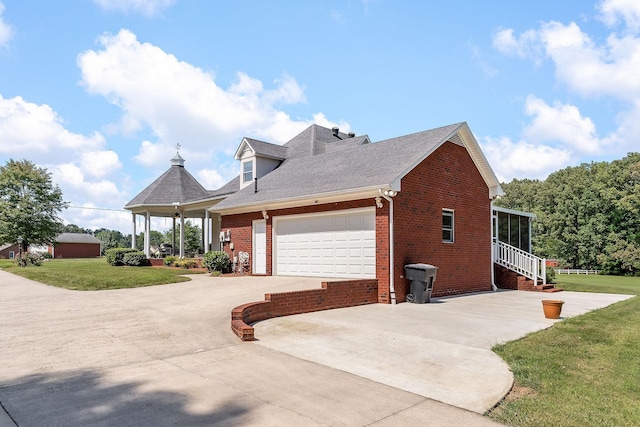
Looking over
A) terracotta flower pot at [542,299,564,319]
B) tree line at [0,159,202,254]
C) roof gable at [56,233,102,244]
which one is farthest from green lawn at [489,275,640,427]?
roof gable at [56,233,102,244]

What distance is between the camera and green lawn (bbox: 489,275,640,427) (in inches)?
169

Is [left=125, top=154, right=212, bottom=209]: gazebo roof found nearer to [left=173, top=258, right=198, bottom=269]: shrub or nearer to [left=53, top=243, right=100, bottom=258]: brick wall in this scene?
[left=173, top=258, right=198, bottom=269]: shrub

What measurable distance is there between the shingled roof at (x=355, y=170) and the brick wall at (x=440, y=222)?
1.39 ft

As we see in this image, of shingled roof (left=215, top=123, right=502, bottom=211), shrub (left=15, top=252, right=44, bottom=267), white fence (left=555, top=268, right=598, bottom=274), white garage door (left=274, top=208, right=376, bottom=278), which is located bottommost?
white fence (left=555, top=268, right=598, bottom=274)

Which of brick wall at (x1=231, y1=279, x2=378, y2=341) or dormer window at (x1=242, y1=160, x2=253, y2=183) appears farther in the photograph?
dormer window at (x1=242, y1=160, x2=253, y2=183)

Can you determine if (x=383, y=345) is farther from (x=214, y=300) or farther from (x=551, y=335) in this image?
(x=214, y=300)

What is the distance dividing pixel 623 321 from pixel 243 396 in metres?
9.80

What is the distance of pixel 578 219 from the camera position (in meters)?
53.1

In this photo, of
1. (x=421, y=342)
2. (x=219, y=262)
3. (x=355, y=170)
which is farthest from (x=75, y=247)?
(x=421, y=342)

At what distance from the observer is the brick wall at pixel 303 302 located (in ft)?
27.3

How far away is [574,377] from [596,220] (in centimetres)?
5413

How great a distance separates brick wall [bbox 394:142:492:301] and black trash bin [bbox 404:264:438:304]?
231 millimetres

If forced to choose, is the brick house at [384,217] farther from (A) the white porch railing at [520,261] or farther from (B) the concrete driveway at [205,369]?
(B) the concrete driveway at [205,369]

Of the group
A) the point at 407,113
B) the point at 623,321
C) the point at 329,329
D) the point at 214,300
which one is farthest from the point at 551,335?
the point at 407,113
